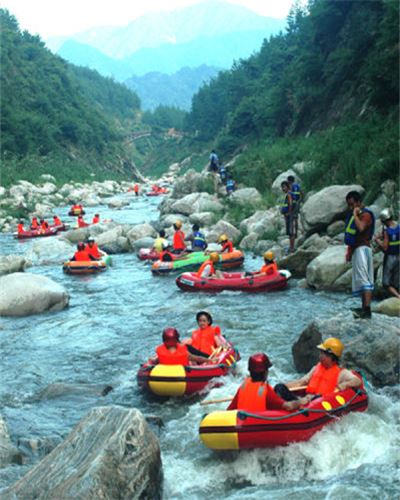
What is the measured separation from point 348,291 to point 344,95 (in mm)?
17545

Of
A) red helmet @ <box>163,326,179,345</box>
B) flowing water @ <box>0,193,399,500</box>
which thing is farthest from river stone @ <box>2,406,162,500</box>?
red helmet @ <box>163,326,179,345</box>

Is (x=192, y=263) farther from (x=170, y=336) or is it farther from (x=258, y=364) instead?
(x=258, y=364)

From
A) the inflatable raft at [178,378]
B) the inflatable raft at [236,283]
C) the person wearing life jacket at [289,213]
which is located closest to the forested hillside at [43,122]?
the person wearing life jacket at [289,213]

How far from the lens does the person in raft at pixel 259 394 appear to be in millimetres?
6012

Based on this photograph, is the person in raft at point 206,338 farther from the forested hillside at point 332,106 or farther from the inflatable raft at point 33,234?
the inflatable raft at point 33,234

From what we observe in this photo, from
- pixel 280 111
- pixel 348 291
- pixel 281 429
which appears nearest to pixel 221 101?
pixel 280 111

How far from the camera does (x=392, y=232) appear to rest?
9.41 meters

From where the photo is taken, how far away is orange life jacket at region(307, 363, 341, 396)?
656 centimetres

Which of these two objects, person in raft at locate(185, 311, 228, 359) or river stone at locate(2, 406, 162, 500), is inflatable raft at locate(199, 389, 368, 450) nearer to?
river stone at locate(2, 406, 162, 500)

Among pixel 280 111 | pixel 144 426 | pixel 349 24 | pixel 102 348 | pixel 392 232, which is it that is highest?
pixel 349 24

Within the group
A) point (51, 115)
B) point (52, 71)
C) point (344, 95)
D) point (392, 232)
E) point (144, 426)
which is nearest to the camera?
point (144, 426)

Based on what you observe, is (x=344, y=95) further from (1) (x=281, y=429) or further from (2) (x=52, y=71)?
(2) (x=52, y=71)

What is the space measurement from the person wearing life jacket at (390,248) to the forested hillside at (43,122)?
30853 mm

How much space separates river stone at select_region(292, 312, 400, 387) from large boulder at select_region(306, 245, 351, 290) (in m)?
4.00
